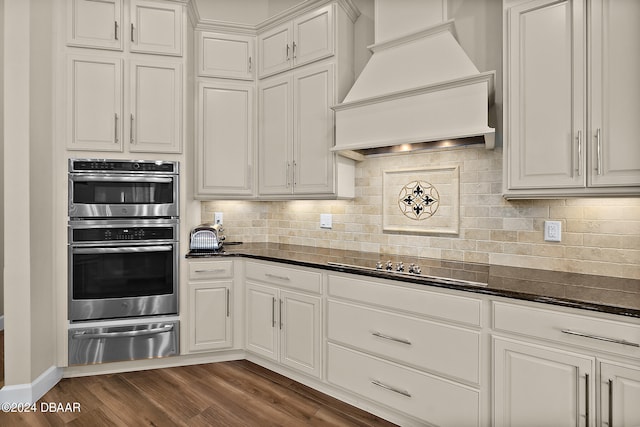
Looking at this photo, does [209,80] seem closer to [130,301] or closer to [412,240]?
[130,301]

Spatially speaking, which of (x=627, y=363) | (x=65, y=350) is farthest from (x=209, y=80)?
(x=627, y=363)

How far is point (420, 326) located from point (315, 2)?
2488 mm

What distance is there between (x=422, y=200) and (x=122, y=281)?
2.32 m

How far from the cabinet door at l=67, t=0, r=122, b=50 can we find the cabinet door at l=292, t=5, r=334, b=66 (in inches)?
52.9

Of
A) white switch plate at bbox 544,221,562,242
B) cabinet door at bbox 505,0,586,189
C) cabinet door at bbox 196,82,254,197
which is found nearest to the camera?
cabinet door at bbox 505,0,586,189

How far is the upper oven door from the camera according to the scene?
2682 mm

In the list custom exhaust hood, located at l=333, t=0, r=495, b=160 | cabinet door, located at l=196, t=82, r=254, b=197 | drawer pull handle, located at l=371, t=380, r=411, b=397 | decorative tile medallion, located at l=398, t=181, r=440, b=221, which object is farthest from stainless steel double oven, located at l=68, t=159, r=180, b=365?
decorative tile medallion, located at l=398, t=181, r=440, b=221

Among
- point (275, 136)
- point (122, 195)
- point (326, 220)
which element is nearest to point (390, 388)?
point (326, 220)

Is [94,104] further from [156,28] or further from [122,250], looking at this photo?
[122,250]

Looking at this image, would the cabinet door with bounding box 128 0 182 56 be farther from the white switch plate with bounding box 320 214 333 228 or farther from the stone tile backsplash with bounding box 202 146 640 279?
the white switch plate with bounding box 320 214 333 228

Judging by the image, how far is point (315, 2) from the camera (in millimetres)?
2861

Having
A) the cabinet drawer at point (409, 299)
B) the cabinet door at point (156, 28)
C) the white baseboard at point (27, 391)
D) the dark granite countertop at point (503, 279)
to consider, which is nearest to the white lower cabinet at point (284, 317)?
the dark granite countertop at point (503, 279)

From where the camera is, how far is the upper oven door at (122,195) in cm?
268

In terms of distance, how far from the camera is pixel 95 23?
8.95ft
